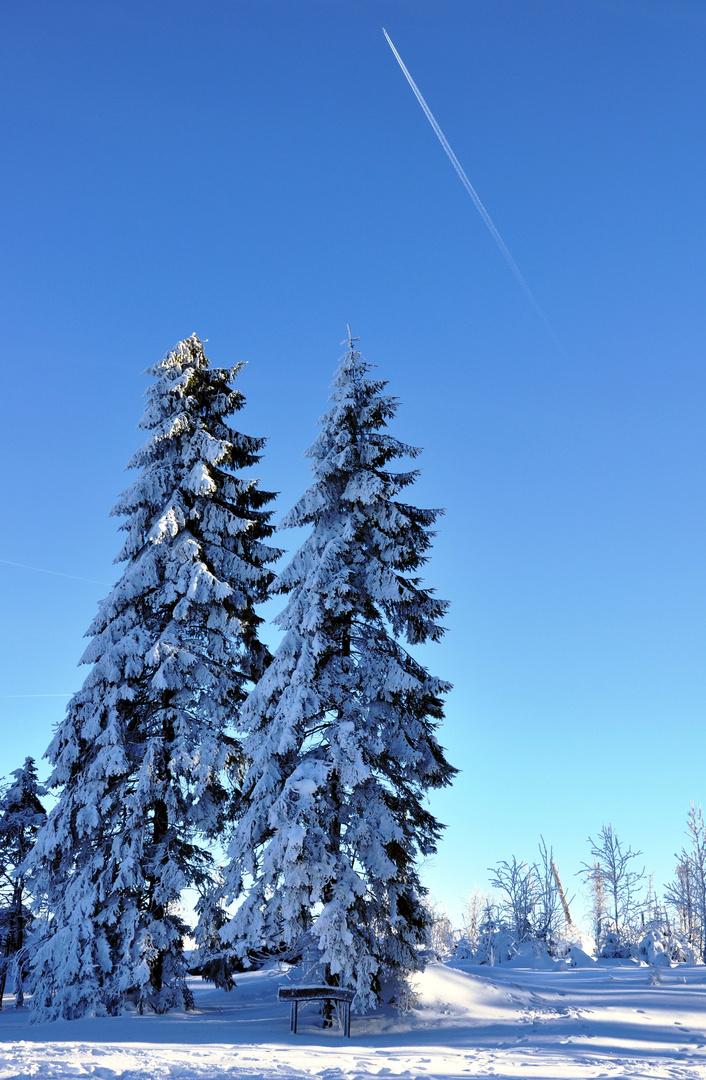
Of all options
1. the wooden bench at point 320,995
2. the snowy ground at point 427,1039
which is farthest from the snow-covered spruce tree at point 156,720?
the wooden bench at point 320,995

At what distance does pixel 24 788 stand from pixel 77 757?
12622 mm

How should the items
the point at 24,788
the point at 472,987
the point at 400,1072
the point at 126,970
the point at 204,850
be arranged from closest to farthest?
the point at 400,1072
the point at 472,987
the point at 126,970
the point at 204,850
the point at 24,788

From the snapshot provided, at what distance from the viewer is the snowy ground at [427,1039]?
770 centimetres

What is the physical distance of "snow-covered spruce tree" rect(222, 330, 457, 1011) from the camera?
12.6 meters

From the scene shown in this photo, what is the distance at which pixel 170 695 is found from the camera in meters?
17.7

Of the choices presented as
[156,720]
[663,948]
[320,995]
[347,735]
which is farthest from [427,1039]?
[663,948]

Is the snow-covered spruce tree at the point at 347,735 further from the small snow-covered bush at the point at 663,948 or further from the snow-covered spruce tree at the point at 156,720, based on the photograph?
the small snow-covered bush at the point at 663,948

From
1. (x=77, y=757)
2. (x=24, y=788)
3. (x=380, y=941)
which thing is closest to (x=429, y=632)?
(x=380, y=941)

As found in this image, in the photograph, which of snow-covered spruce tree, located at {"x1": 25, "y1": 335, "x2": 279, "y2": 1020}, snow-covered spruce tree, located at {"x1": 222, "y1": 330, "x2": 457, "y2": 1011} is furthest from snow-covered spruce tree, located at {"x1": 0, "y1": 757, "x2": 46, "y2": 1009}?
snow-covered spruce tree, located at {"x1": 222, "y1": 330, "x2": 457, "y2": 1011}

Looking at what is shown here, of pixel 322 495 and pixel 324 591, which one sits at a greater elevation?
pixel 322 495

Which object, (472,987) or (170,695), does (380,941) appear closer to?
(472,987)

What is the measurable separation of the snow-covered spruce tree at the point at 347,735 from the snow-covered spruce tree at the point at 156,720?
225 cm

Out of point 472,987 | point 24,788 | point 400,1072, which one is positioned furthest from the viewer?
point 24,788

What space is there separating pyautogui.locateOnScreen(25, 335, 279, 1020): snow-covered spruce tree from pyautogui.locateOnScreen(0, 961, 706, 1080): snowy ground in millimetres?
2057
